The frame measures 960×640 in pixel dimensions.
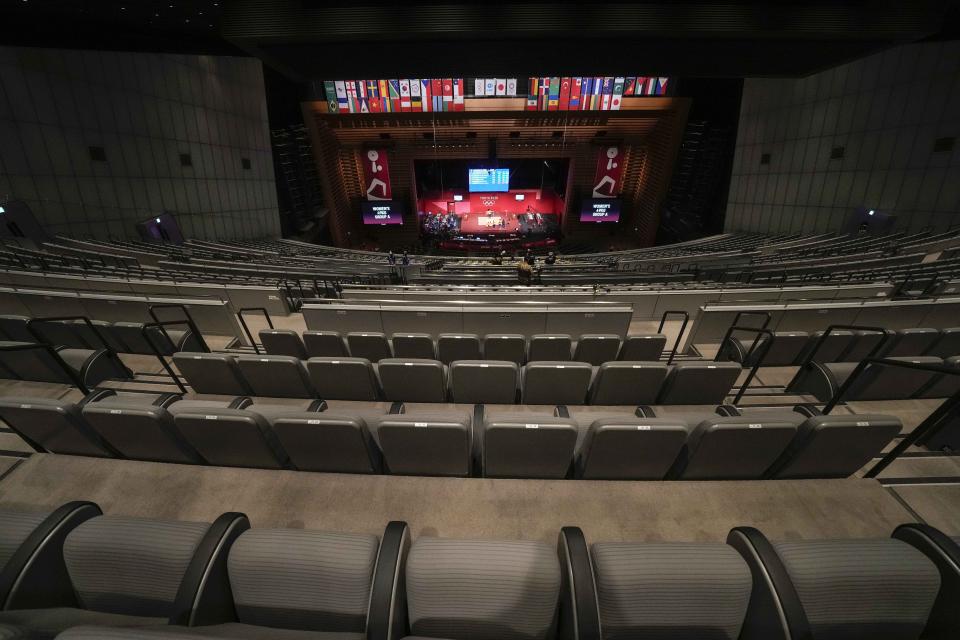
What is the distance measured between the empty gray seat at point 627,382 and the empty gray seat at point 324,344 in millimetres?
2871

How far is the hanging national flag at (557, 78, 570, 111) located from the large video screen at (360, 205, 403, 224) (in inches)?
452

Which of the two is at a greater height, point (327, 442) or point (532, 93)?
point (532, 93)

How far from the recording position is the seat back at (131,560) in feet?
5.28

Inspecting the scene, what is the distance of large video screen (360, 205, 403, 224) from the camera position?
80.6 feet

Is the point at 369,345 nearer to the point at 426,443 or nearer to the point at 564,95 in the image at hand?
the point at 426,443

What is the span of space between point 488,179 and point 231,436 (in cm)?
2695

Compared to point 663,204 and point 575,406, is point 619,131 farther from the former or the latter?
point 575,406

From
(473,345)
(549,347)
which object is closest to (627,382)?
(549,347)

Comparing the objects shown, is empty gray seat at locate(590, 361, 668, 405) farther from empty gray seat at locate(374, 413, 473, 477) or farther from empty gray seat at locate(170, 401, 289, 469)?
empty gray seat at locate(170, 401, 289, 469)

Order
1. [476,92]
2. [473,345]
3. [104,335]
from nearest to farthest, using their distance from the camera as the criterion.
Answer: [473,345]
[104,335]
[476,92]

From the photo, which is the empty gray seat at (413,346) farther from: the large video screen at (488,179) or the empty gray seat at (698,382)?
the large video screen at (488,179)

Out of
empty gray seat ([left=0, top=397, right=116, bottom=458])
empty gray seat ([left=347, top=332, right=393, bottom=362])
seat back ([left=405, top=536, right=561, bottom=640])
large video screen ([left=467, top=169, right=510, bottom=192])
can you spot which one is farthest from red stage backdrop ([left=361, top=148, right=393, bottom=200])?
seat back ([left=405, top=536, right=561, bottom=640])

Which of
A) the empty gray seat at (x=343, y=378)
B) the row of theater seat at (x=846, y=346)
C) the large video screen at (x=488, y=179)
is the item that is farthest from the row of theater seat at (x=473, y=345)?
the large video screen at (x=488, y=179)

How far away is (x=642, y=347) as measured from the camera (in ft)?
14.2
